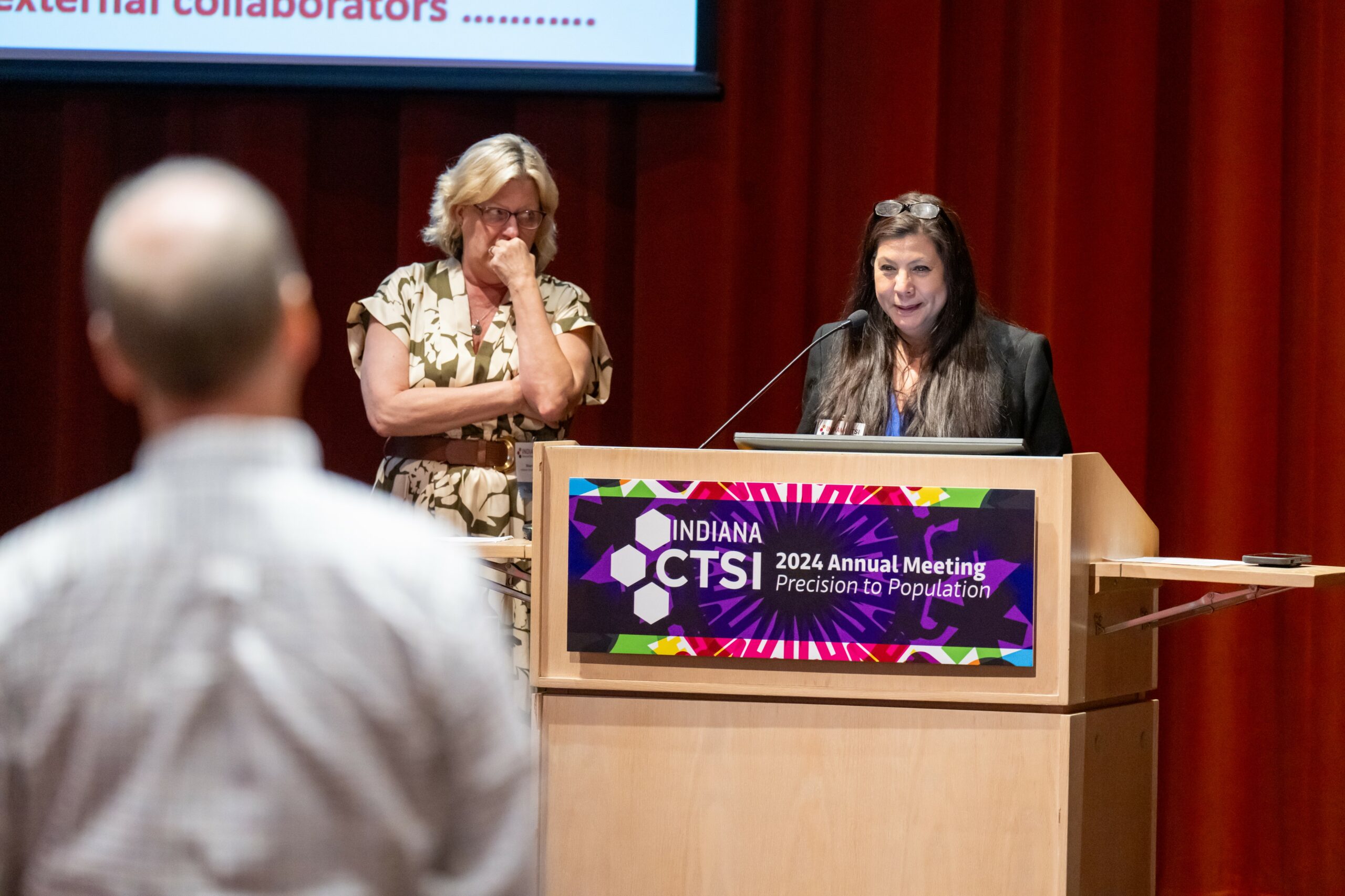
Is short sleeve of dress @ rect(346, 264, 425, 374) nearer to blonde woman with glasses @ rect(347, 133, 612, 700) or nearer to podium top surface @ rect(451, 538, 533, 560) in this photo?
blonde woman with glasses @ rect(347, 133, 612, 700)

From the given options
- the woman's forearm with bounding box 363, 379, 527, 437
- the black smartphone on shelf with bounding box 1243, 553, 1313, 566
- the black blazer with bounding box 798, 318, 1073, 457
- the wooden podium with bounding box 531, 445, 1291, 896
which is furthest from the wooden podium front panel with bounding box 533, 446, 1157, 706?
the woman's forearm with bounding box 363, 379, 527, 437

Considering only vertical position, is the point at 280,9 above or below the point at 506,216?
above

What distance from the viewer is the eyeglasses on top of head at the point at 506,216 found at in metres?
2.97

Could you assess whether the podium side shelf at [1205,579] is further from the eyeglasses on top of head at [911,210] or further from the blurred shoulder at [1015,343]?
the eyeglasses on top of head at [911,210]

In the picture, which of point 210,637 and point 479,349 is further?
point 479,349

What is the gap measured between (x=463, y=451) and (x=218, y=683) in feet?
6.66

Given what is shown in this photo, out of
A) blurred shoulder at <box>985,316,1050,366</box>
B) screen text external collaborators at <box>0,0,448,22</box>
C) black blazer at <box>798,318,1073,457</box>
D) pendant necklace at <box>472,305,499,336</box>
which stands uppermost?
screen text external collaborators at <box>0,0,448,22</box>

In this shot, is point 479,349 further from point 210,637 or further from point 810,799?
point 210,637

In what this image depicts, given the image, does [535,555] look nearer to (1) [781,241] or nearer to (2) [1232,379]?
(1) [781,241]

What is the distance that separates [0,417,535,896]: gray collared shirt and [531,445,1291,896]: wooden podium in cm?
Result: 133

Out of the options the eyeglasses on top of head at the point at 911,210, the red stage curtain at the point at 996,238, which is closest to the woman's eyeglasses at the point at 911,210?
the eyeglasses on top of head at the point at 911,210

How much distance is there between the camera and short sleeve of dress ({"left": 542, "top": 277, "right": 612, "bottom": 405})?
3014 mm

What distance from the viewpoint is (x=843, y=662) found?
2.20 meters

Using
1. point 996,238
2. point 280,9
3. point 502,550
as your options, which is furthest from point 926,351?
point 280,9
